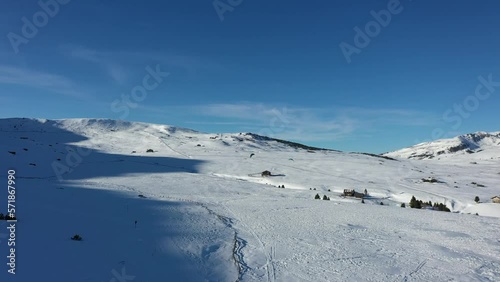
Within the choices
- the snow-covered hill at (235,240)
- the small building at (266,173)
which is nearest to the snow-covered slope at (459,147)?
the small building at (266,173)

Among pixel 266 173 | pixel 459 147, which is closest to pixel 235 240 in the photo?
pixel 266 173

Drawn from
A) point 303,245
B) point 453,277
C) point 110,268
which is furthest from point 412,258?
point 110,268

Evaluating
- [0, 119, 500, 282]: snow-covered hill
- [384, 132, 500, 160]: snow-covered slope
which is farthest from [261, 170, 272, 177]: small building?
[384, 132, 500, 160]: snow-covered slope

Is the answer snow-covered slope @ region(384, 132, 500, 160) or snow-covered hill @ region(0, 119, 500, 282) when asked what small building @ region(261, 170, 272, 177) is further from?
snow-covered slope @ region(384, 132, 500, 160)

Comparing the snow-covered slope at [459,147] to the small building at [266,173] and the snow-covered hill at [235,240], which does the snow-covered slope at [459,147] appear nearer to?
the small building at [266,173]

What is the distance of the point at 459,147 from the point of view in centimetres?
12925

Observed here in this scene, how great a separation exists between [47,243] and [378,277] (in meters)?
9.20

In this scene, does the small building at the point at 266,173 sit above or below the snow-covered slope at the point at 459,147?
below

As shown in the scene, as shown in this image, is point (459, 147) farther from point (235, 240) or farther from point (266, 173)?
point (235, 240)

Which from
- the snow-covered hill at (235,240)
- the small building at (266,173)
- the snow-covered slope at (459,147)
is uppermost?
the snow-covered slope at (459,147)

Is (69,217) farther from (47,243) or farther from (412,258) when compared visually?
(412,258)

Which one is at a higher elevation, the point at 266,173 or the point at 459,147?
the point at 459,147

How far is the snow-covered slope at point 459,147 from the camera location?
384 ft

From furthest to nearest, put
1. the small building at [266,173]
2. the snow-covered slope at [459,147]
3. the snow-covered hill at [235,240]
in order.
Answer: the snow-covered slope at [459,147] < the small building at [266,173] < the snow-covered hill at [235,240]
